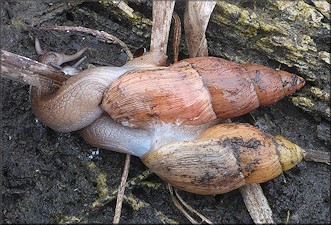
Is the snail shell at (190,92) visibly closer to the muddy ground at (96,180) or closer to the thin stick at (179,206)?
the muddy ground at (96,180)

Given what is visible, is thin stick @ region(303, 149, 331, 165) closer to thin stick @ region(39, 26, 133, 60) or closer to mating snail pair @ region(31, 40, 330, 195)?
mating snail pair @ region(31, 40, 330, 195)

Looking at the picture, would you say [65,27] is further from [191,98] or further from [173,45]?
[191,98]

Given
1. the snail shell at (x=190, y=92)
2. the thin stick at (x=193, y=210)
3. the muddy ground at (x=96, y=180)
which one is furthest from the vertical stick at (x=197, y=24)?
the thin stick at (x=193, y=210)

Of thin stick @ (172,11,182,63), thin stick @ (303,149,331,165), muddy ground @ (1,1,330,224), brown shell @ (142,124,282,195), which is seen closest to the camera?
brown shell @ (142,124,282,195)

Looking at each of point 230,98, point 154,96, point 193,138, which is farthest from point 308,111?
point 154,96

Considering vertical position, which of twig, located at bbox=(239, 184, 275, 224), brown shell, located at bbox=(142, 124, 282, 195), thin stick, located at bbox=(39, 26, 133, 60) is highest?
thin stick, located at bbox=(39, 26, 133, 60)

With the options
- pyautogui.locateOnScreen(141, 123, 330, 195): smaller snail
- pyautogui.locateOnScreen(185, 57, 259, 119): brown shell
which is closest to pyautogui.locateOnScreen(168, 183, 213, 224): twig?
pyautogui.locateOnScreen(141, 123, 330, 195): smaller snail
